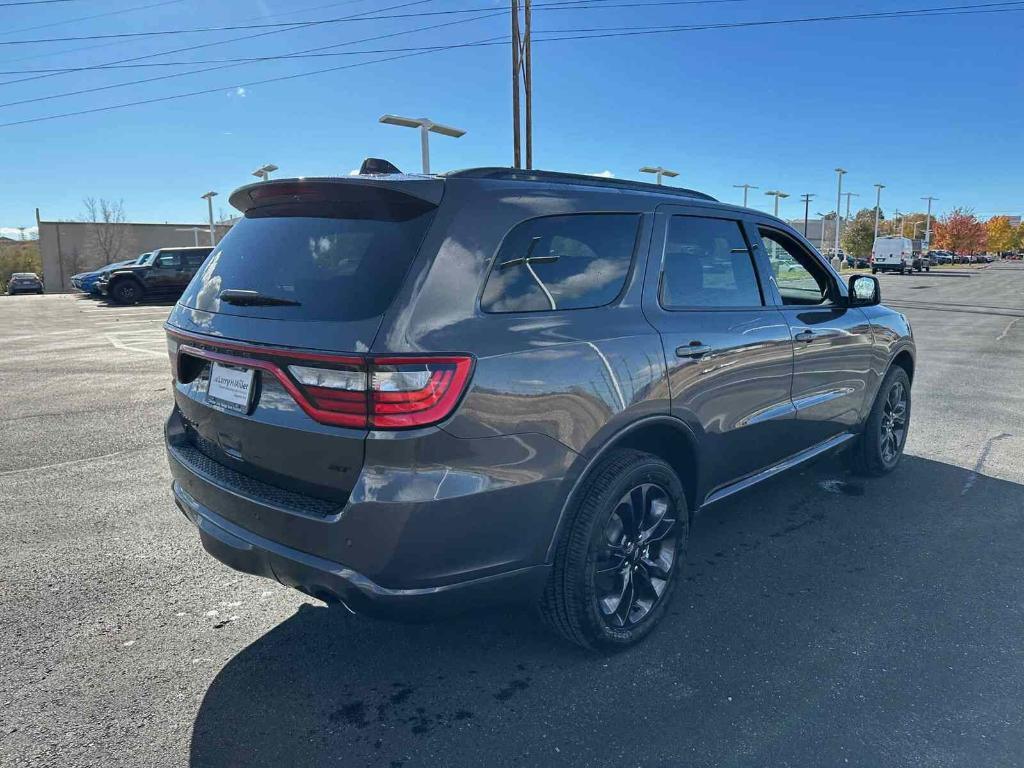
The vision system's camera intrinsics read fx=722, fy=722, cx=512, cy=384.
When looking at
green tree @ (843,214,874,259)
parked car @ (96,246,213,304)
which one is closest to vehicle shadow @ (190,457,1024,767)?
parked car @ (96,246,213,304)

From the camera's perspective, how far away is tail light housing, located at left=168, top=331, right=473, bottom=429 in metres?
2.14

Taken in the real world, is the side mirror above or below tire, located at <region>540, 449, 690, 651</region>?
above

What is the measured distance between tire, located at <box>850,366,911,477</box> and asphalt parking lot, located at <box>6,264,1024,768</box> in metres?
0.32

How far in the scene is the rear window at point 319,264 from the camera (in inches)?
89.7

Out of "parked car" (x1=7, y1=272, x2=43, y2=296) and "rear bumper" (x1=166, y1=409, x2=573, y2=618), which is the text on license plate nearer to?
"rear bumper" (x1=166, y1=409, x2=573, y2=618)

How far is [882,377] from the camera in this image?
489cm

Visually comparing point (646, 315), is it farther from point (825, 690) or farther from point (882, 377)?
point (882, 377)

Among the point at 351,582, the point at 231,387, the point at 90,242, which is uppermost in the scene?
the point at 90,242

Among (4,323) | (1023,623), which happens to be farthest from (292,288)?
(4,323)

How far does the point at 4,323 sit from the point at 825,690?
66.4 ft

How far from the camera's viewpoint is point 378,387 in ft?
7.03

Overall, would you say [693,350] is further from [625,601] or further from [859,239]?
[859,239]

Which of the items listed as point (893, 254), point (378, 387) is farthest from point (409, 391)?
point (893, 254)

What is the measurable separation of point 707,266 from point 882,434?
2457 millimetres
